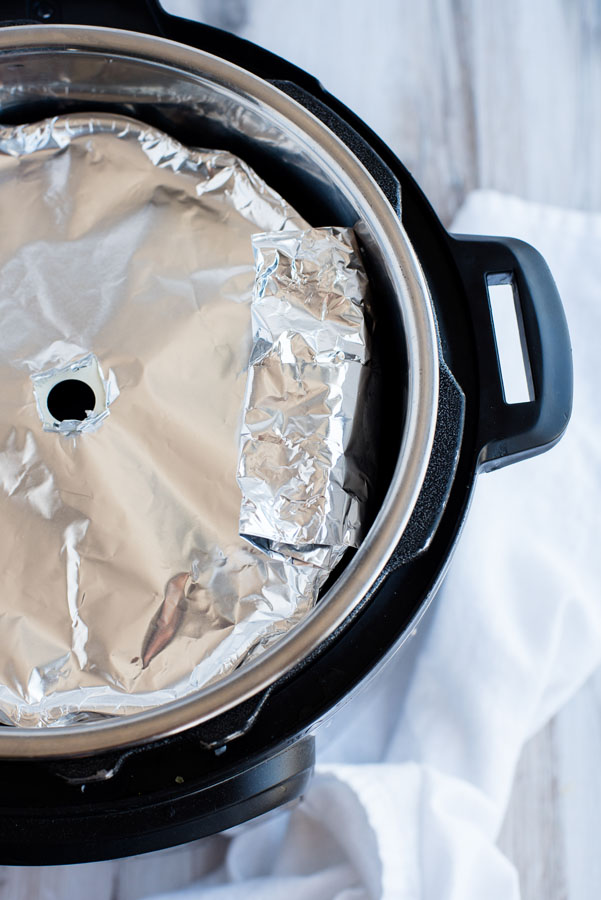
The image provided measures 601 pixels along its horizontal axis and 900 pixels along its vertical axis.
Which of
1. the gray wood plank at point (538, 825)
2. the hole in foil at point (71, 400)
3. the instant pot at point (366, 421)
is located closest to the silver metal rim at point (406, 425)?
the instant pot at point (366, 421)

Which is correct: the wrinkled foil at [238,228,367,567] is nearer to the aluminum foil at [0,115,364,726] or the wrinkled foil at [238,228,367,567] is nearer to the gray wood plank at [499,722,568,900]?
the aluminum foil at [0,115,364,726]

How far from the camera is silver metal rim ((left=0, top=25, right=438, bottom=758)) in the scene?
16.3 inches

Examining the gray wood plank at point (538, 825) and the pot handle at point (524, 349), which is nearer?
the pot handle at point (524, 349)

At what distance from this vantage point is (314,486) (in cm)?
46

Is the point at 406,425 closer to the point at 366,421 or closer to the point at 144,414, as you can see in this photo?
the point at 366,421

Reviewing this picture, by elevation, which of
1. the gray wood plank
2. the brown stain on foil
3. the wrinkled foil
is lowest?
the gray wood plank

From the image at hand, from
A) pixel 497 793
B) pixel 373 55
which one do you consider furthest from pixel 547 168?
pixel 497 793

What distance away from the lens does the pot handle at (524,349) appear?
19.3 inches

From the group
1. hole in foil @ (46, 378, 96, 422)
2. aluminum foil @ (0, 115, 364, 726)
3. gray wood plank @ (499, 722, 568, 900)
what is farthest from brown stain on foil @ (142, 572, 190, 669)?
gray wood plank @ (499, 722, 568, 900)

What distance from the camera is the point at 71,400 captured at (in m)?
0.49

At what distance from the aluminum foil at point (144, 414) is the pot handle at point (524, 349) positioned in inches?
3.3

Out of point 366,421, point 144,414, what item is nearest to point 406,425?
point 366,421

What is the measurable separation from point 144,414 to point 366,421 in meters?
0.14

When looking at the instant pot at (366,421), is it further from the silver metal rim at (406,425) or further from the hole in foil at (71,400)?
the hole in foil at (71,400)
